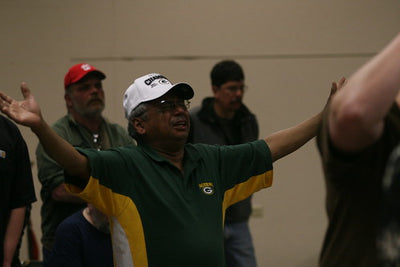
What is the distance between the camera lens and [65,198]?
2.98 m

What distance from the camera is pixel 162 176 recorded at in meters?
2.08

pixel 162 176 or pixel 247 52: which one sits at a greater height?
pixel 247 52

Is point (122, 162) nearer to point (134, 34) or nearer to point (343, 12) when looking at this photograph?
point (134, 34)

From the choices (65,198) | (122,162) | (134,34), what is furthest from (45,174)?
(134,34)

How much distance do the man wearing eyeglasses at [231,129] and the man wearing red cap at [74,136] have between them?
452 mm

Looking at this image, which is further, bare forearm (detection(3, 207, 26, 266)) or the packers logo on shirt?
bare forearm (detection(3, 207, 26, 266))

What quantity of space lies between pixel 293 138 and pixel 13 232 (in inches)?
45.3

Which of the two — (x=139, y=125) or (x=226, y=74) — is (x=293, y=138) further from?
(x=226, y=74)

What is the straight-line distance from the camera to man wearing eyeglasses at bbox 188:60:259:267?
3.50m

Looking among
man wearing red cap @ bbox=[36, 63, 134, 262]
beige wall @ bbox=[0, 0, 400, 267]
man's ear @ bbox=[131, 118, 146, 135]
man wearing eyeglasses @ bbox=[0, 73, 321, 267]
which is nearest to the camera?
man wearing eyeglasses @ bbox=[0, 73, 321, 267]

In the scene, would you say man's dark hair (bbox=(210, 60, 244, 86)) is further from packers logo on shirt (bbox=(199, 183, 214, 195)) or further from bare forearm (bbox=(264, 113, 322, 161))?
packers logo on shirt (bbox=(199, 183, 214, 195))

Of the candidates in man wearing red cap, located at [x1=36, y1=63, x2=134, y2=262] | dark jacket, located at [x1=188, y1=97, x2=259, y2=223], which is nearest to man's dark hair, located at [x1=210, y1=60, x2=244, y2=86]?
dark jacket, located at [x1=188, y1=97, x2=259, y2=223]

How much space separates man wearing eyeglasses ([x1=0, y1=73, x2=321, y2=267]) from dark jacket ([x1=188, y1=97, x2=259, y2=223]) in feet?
3.87

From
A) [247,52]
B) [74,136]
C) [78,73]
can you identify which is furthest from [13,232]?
[247,52]
